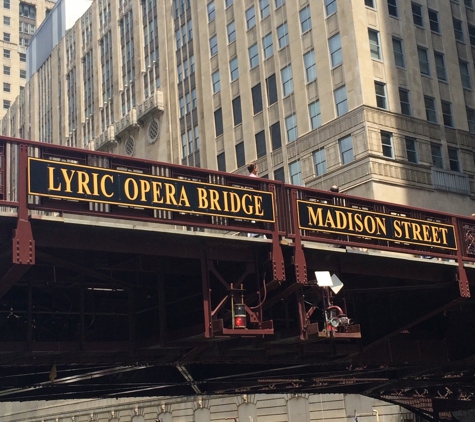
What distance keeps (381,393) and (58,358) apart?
2317 centimetres

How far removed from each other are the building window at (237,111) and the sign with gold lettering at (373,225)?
172 feet

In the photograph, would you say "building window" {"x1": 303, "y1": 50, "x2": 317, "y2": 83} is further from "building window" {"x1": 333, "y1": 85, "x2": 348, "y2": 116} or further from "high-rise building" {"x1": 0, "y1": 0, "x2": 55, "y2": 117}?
"high-rise building" {"x1": 0, "y1": 0, "x2": 55, "y2": 117}

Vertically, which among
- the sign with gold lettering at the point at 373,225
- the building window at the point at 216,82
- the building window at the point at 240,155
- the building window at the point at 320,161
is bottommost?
the sign with gold lettering at the point at 373,225

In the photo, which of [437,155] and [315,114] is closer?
[315,114]

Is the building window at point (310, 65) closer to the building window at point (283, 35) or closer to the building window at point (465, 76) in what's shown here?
the building window at point (283, 35)

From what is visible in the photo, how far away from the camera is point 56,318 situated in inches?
920

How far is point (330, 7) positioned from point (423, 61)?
358 inches

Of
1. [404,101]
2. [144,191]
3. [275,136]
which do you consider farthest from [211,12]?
[144,191]

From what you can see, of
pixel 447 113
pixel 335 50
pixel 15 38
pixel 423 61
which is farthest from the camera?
pixel 15 38

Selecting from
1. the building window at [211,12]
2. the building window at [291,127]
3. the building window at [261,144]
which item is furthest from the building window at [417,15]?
the building window at [211,12]

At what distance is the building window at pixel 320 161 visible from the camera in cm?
6644

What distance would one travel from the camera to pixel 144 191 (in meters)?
19.5

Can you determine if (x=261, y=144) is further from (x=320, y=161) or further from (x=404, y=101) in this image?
(x=404, y=101)

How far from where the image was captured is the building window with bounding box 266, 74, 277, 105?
73.1 metres
